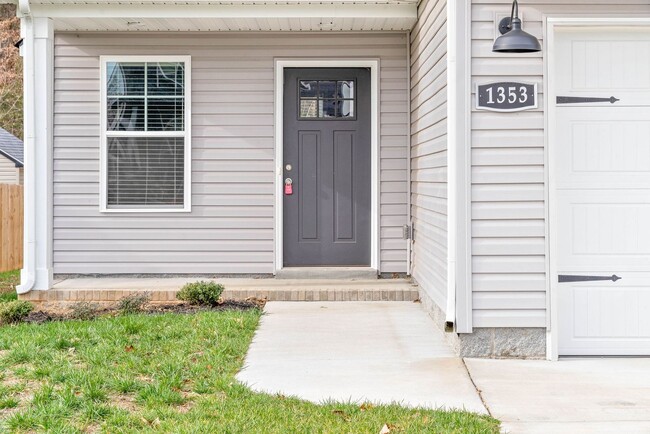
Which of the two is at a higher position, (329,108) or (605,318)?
(329,108)

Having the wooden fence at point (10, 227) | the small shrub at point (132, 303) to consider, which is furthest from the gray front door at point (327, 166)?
the wooden fence at point (10, 227)

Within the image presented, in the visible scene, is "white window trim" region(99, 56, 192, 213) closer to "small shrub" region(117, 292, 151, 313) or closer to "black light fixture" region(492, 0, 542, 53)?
"small shrub" region(117, 292, 151, 313)

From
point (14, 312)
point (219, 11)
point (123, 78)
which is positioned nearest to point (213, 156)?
point (123, 78)

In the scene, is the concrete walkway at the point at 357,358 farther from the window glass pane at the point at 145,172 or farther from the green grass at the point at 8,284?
the green grass at the point at 8,284

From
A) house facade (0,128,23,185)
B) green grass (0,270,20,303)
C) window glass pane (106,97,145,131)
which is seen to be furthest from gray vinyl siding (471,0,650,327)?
house facade (0,128,23,185)

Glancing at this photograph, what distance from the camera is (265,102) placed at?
25.6ft

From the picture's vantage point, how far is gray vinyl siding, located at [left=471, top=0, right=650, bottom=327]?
5133 millimetres

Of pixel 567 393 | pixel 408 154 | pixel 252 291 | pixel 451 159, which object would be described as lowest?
pixel 567 393

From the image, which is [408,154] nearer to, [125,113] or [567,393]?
[125,113]

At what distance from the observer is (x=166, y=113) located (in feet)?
25.6

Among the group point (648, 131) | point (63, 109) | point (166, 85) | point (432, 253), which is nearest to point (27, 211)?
point (63, 109)

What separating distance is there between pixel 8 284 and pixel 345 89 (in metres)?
5.27

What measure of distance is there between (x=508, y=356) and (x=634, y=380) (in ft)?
2.75

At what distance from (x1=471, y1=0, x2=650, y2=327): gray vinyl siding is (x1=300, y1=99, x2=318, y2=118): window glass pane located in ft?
9.79
